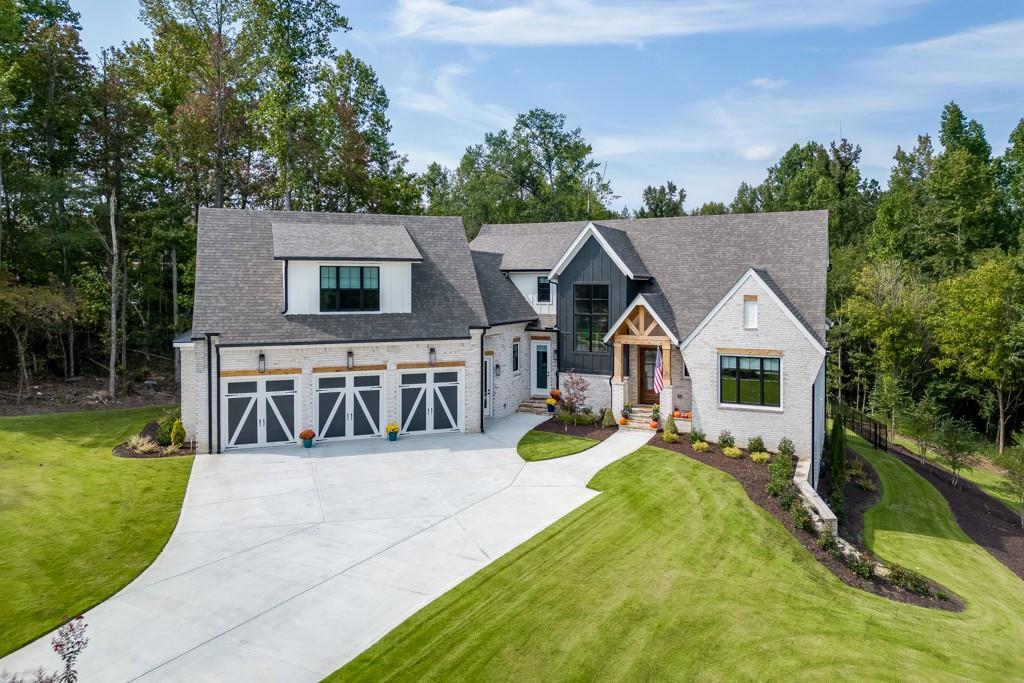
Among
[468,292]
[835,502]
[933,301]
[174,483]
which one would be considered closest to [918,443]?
[933,301]

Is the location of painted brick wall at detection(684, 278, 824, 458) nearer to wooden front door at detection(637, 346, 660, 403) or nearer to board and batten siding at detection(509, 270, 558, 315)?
wooden front door at detection(637, 346, 660, 403)

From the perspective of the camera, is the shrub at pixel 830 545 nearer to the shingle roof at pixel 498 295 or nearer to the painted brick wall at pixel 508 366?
the painted brick wall at pixel 508 366

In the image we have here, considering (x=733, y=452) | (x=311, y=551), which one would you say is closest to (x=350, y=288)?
(x=311, y=551)

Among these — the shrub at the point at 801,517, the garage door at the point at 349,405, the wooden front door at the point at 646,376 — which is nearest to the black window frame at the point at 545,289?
the wooden front door at the point at 646,376

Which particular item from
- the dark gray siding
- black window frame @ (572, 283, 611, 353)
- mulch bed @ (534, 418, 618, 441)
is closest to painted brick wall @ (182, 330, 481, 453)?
mulch bed @ (534, 418, 618, 441)

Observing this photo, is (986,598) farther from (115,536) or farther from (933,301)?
(933,301)
